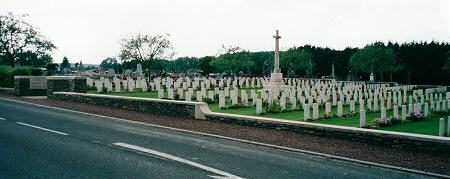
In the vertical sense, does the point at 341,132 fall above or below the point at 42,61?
below

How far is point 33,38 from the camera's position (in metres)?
47.3

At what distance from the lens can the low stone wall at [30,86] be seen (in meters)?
25.1

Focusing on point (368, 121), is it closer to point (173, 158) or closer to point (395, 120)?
point (395, 120)

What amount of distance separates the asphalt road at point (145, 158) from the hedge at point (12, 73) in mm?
18662

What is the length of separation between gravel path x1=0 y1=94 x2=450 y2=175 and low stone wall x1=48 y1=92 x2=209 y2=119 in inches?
15.4

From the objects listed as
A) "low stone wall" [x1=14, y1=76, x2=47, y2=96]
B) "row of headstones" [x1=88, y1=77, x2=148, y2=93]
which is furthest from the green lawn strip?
"low stone wall" [x1=14, y1=76, x2=47, y2=96]

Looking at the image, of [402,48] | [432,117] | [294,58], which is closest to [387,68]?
[402,48]

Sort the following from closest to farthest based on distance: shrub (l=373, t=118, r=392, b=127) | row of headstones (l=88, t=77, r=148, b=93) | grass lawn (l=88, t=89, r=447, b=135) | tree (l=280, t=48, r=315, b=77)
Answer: grass lawn (l=88, t=89, r=447, b=135), shrub (l=373, t=118, r=392, b=127), row of headstones (l=88, t=77, r=148, b=93), tree (l=280, t=48, r=315, b=77)

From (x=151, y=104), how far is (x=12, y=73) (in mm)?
16998

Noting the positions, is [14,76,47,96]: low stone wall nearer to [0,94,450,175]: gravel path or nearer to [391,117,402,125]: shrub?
[0,94,450,175]: gravel path

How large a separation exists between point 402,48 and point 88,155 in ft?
159

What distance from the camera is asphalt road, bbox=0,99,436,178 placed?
282 inches

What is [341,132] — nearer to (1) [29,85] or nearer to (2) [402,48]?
(1) [29,85]

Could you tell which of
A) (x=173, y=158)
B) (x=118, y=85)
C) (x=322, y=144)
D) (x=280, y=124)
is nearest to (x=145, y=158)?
(x=173, y=158)
